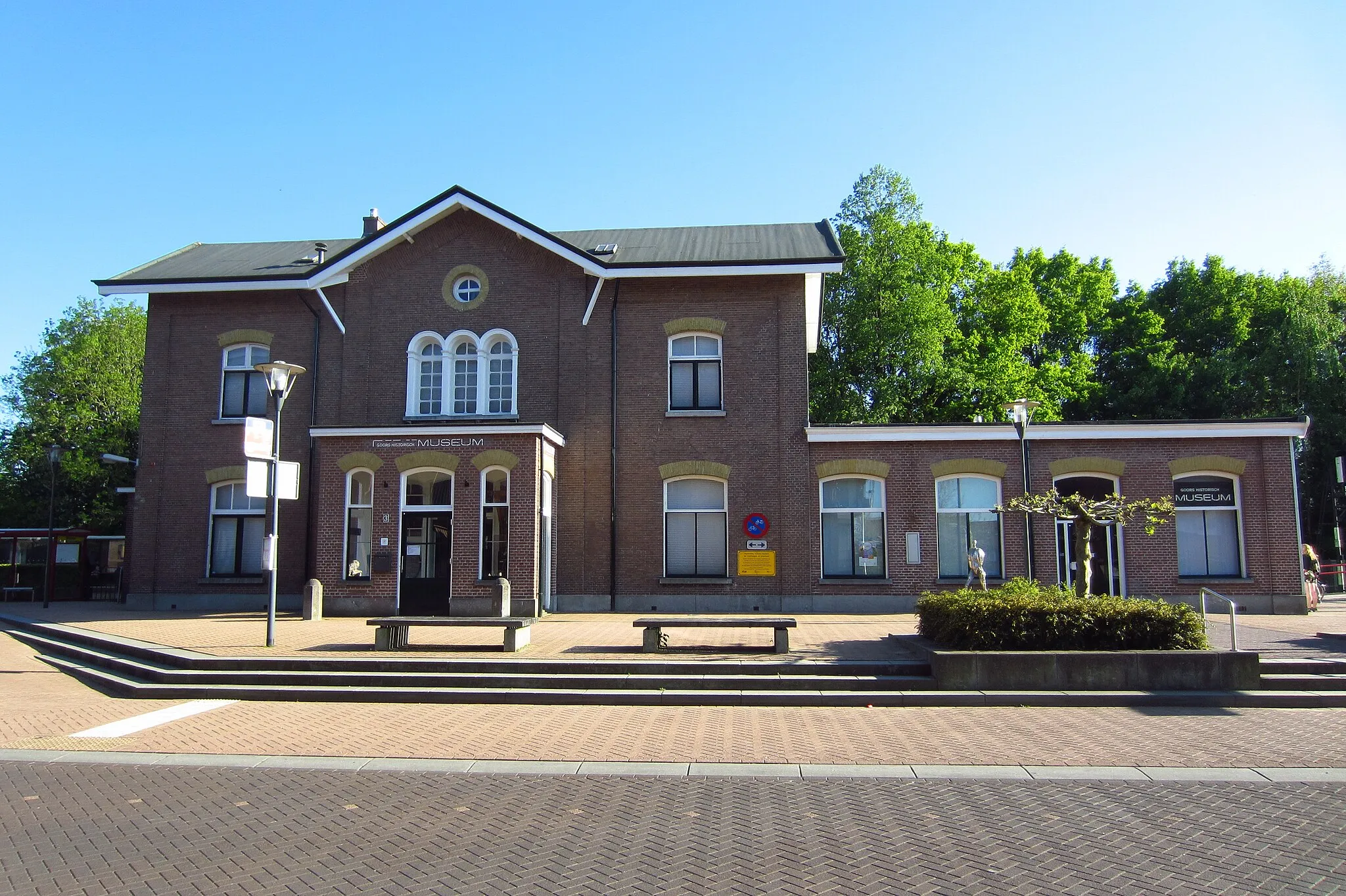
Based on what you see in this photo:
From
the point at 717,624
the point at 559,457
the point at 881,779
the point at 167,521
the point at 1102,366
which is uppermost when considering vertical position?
the point at 1102,366

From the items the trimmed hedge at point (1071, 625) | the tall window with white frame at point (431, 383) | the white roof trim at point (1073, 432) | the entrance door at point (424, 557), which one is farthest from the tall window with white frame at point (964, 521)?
the tall window with white frame at point (431, 383)

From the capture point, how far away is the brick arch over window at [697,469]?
68.3 ft

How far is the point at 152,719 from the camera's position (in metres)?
10.3

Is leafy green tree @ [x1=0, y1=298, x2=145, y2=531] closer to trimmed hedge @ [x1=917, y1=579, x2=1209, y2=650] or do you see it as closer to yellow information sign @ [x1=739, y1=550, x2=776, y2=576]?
yellow information sign @ [x1=739, y1=550, x2=776, y2=576]

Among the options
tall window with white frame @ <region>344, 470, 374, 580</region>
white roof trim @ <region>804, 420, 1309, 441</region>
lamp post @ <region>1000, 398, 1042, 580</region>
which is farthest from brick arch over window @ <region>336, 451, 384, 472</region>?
lamp post @ <region>1000, 398, 1042, 580</region>

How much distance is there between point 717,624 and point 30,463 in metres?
43.8

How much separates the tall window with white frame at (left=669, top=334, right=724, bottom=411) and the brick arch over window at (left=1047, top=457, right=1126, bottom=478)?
25.9 feet

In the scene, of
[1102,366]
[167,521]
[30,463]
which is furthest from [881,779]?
[30,463]

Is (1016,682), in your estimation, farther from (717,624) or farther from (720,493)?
(720,493)

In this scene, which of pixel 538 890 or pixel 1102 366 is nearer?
pixel 538 890

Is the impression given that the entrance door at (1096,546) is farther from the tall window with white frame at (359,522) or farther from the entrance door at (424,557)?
the tall window with white frame at (359,522)

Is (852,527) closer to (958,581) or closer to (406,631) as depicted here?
(958,581)

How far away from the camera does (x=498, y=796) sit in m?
7.15

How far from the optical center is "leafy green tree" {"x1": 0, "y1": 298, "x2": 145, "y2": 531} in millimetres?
41359
